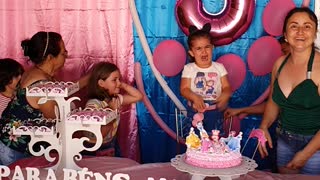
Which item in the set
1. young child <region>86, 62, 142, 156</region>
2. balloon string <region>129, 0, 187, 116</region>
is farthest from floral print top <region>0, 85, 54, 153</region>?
balloon string <region>129, 0, 187, 116</region>

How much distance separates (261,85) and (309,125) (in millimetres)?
837

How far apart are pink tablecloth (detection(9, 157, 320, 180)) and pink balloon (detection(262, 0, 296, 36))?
3.63ft

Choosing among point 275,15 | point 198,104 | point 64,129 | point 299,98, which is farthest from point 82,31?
point 299,98

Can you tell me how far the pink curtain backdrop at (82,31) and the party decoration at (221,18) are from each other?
35cm

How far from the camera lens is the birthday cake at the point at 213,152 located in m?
1.80

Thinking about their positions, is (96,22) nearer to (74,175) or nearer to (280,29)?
(280,29)

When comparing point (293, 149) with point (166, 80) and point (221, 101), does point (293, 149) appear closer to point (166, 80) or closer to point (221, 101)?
point (221, 101)

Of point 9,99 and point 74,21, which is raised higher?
point 74,21

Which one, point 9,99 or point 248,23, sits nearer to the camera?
point 9,99

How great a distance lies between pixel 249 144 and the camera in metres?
3.22

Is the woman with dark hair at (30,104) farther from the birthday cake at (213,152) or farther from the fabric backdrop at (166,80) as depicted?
the birthday cake at (213,152)

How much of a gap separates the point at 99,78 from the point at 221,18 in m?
0.75

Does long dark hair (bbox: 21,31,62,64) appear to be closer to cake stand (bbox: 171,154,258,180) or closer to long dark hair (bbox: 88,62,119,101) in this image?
long dark hair (bbox: 88,62,119,101)

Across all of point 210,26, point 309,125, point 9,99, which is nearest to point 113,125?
point 9,99
